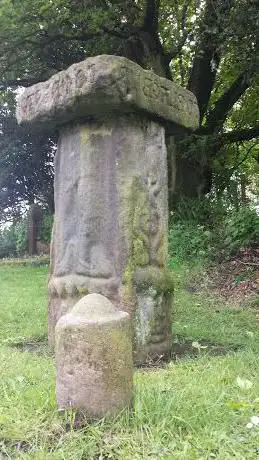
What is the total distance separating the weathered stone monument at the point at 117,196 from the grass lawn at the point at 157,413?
Answer: 20.5 inches

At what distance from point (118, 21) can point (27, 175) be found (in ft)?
28.1

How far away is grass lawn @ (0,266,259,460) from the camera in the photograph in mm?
2377

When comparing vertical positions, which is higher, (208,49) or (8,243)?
(208,49)

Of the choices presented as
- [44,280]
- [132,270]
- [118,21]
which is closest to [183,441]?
[132,270]

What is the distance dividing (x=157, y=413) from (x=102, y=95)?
91.6 inches

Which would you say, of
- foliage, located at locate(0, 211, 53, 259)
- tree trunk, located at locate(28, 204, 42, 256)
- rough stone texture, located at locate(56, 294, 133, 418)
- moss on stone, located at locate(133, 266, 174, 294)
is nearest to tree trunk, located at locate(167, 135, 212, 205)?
foliage, located at locate(0, 211, 53, 259)

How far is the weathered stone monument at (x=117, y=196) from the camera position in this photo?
430 centimetres

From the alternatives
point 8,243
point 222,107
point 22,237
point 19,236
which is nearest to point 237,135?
point 222,107

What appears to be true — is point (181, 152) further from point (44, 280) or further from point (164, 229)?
point (164, 229)

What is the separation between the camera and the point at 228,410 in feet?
9.04

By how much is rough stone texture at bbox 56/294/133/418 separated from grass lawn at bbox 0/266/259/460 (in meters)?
0.07

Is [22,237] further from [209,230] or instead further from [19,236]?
[209,230]

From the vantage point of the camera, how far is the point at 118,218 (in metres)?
4.33

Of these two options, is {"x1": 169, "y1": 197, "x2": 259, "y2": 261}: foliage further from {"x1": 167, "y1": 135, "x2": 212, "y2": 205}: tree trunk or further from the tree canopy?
the tree canopy
